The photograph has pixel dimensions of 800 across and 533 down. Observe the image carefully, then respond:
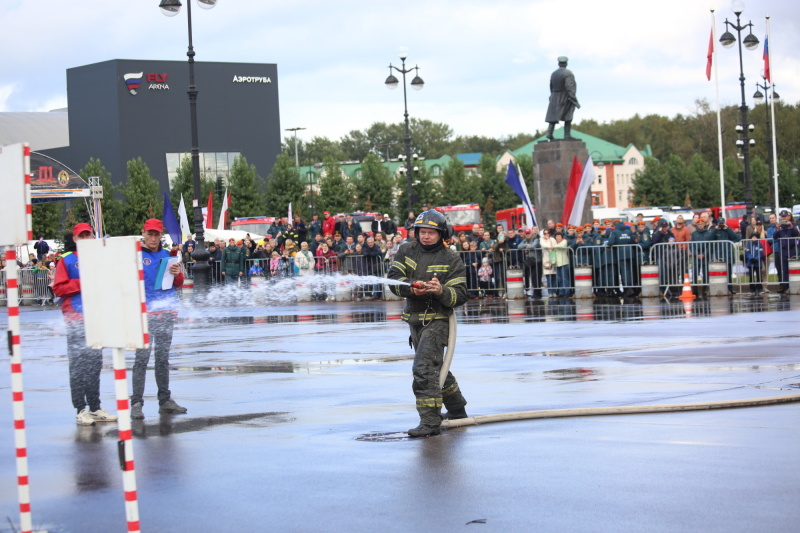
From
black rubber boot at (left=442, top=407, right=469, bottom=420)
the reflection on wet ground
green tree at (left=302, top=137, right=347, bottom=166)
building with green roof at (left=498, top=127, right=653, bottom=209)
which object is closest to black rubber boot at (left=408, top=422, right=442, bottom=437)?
black rubber boot at (left=442, top=407, right=469, bottom=420)

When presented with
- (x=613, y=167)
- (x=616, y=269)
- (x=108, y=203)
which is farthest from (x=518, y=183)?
(x=613, y=167)

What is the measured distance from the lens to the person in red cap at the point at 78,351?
1028 centimetres

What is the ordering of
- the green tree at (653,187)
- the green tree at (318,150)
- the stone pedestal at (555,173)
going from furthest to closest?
the green tree at (318,150), the green tree at (653,187), the stone pedestal at (555,173)

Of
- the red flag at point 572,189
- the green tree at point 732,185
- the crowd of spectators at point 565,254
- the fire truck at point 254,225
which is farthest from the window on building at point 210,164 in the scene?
the crowd of spectators at point 565,254

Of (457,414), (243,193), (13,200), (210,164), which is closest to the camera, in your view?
(13,200)

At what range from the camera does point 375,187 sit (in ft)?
282

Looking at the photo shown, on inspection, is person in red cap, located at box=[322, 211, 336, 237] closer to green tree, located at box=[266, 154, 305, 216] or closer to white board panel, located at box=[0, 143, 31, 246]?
white board panel, located at box=[0, 143, 31, 246]

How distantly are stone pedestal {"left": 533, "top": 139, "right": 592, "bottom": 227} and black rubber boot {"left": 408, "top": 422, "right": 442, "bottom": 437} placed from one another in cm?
2597

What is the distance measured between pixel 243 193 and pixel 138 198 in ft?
25.2

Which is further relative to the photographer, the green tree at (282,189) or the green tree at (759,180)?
the green tree at (759,180)

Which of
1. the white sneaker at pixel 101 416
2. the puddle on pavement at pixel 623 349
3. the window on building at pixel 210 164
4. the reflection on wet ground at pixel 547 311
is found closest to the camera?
the white sneaker at pixel 101 416

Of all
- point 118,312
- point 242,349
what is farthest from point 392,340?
point 118,312

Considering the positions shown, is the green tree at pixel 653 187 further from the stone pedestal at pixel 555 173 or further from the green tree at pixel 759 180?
the stone pedestal at pixel 555 173

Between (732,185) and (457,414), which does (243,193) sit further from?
(457,414)
